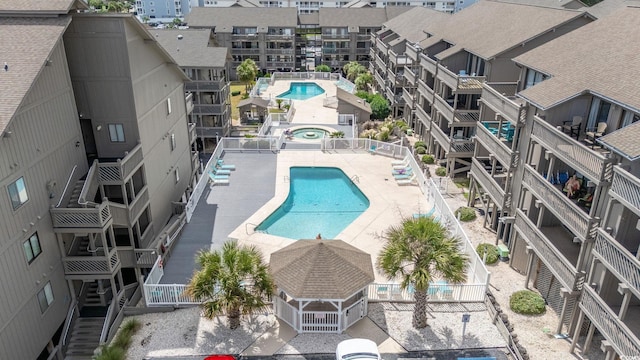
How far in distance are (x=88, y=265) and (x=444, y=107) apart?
3058 cm

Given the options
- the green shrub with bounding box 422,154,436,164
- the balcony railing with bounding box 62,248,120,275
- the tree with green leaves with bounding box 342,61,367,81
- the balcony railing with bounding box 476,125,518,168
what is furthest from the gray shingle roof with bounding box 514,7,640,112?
the tree with green leaves with bounding box 342,61,367,81

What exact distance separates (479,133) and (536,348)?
16.1m

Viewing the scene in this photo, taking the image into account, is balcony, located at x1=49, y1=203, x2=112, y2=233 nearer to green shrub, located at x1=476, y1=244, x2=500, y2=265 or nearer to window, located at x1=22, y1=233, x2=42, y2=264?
window, located at x1=22, y1=233, x2=42, y2=264

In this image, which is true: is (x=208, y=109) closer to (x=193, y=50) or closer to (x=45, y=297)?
(x=193, y=50)

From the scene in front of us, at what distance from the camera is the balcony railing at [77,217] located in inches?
782

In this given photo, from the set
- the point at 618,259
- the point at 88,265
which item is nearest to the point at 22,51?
the point at 88,265

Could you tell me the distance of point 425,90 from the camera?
44656 mm

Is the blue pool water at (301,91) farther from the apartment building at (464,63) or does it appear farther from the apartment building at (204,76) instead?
the apartment building at (464,63)

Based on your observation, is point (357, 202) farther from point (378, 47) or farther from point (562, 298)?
point (378, 47)

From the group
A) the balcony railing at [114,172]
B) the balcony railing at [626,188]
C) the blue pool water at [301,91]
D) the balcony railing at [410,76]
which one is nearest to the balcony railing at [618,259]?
the balcony railing at [626,188]

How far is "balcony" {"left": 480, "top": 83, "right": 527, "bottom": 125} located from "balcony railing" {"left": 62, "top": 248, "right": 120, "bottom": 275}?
23.9 meters

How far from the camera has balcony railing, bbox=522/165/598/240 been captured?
19.0 meters

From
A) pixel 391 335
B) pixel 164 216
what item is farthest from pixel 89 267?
pixel 391 335

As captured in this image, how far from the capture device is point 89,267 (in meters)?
21.0
